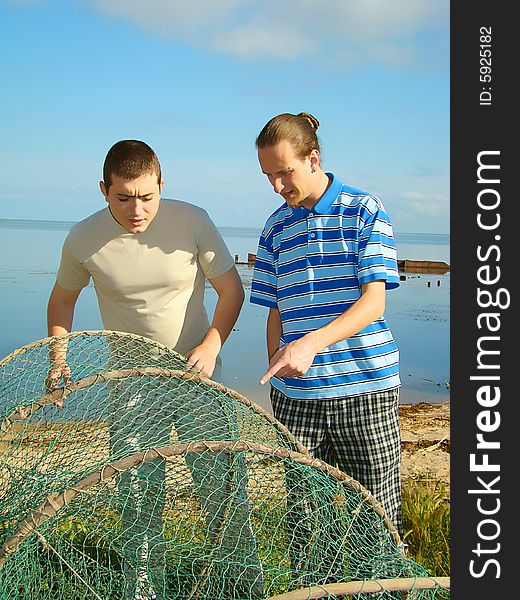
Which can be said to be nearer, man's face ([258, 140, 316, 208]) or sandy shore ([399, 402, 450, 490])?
man's face ([258, 140, 316, 208])

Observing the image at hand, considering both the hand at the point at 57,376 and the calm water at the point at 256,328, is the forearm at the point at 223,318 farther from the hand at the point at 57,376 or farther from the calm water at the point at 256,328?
the calm water at the point at 256,328

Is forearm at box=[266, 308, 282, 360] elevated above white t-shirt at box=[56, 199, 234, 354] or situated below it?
below

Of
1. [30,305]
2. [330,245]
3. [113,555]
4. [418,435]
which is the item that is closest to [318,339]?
[330,245]

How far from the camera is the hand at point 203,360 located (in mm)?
3029

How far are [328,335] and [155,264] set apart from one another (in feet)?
2.79

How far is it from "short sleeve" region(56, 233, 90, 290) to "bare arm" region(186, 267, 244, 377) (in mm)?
575

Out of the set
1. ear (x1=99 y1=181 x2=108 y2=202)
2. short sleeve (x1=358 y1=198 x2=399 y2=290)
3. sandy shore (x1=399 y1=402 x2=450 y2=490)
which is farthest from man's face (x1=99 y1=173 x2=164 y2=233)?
sandy shore (x1=399 y1=402 x2=450 y2=490)

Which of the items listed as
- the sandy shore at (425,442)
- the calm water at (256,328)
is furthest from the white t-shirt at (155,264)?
the calm water at (256,328)

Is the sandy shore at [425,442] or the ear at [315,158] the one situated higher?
the ear at [315,158]

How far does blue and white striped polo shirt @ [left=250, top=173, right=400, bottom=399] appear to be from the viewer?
3.03m

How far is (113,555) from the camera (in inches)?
130

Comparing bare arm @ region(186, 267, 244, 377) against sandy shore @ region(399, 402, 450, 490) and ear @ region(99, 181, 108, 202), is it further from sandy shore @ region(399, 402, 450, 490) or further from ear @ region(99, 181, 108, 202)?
sandy shore @ region(399, 402, 450, 490)

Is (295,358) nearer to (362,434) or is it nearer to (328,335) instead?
(328,335)

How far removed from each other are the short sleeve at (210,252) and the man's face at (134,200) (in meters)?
0.26
